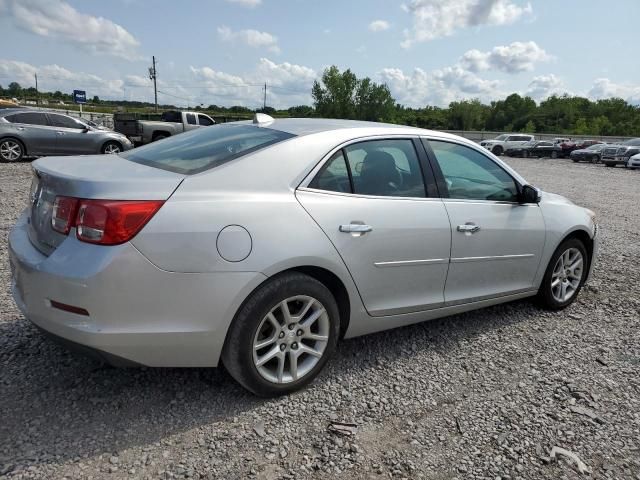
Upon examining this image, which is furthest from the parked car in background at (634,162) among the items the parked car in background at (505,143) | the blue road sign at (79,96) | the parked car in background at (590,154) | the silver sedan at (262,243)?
the blue road sign at (79,96)

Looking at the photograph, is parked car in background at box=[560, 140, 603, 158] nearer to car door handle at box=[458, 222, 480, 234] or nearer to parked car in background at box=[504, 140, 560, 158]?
parked car in background at box=[504, 140, 560, 158]

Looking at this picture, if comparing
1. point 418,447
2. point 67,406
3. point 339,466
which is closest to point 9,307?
point 67,406

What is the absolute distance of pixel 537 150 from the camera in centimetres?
3700

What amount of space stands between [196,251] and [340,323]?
3.61 ft

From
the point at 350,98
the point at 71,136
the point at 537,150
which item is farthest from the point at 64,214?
the point at 350,98

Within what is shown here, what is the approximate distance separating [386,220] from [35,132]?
13.2 meters

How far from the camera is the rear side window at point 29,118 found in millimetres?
12836

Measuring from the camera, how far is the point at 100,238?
87.2 inches

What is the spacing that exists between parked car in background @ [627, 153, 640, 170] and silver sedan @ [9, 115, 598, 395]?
28.5 meters

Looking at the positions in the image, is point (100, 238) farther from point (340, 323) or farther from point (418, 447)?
point (418, 447)

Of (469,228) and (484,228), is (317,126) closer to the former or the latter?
(469,228)

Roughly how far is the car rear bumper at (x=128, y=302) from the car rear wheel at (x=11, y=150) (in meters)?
12.4

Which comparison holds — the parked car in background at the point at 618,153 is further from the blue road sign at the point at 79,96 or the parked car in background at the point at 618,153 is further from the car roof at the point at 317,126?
the blue road sign at the point at 79,96

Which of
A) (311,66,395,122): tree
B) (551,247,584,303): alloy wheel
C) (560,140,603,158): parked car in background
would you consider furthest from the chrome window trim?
(311,66,395,122): tree
